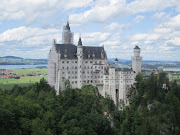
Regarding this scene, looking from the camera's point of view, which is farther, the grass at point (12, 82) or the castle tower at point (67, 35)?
the grass at point (12, 82)

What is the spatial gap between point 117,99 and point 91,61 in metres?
17.3

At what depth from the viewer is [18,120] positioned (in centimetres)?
4775

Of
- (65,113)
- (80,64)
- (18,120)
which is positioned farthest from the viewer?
(80,64)

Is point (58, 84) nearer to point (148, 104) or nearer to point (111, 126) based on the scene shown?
point (111, 126)

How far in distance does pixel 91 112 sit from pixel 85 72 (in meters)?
18.1

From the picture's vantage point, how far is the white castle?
75.4 meters

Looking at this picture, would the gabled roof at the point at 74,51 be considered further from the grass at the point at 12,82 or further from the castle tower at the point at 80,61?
the grass at the point at 12,82

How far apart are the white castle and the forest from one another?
9.65ft

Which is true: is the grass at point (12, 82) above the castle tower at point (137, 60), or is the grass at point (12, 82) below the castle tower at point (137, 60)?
below

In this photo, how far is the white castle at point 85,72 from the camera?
247ft

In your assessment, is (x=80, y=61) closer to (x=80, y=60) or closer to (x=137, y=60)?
(x=80, y=60)

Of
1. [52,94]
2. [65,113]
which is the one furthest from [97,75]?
[65,113]

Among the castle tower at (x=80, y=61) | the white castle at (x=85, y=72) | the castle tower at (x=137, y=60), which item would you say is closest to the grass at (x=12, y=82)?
the white castle at (x=85, y=72)

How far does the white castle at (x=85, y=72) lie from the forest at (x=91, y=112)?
9.65 feet
